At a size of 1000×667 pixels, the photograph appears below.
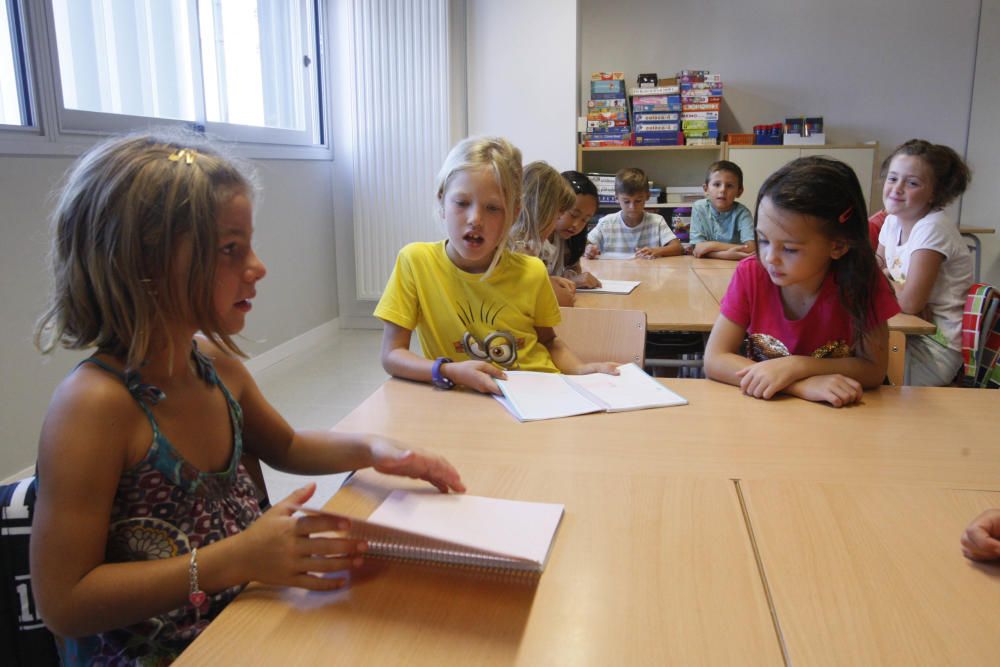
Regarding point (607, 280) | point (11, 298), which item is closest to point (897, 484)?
point (607, 280)

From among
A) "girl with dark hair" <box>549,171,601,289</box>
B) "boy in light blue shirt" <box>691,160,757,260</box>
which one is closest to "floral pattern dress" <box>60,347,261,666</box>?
"girl with dark hair" <box>549,171,601,289</box>

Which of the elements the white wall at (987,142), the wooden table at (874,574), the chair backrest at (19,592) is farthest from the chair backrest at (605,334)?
the white wall at (987,142)

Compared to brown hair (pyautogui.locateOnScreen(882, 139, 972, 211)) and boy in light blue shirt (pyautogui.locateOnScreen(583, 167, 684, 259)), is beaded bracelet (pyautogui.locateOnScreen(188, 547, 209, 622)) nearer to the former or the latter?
brown hair (pyautogui.locateOnScreen(882, 139, 972, 211))

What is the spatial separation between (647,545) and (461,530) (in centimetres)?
21

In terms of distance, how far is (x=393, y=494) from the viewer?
91 centimetres

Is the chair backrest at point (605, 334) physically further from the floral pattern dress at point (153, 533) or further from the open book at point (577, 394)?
the floral pattern dress at point (153, 533)

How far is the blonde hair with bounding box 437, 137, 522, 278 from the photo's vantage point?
5.36ft

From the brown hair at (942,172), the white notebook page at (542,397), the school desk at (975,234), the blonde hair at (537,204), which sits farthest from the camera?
the school desk at (975,234)

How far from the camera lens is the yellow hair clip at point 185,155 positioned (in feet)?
2.66

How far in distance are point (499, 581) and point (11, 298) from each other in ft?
7.35

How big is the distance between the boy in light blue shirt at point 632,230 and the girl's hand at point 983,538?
299 centimetres

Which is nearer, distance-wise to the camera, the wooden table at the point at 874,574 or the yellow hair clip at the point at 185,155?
the wooden table at the point at 874,574

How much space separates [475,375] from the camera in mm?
1364

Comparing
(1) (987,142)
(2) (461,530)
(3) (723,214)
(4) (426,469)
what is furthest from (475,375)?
(1) (987,142)
